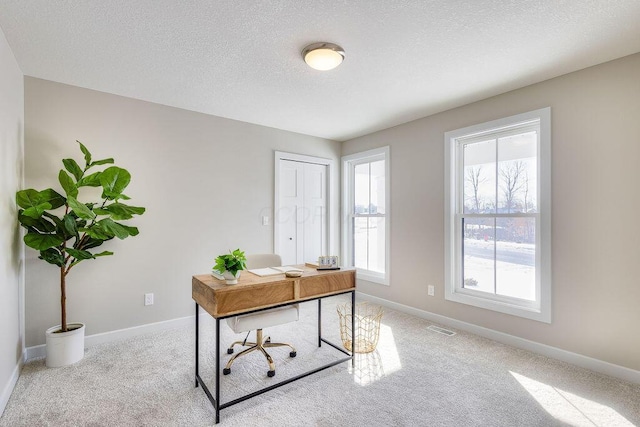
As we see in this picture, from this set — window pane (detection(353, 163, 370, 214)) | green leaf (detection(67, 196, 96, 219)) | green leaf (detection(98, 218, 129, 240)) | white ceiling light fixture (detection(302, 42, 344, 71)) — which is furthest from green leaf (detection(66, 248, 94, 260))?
window pane (detection(353, 163, 370, 214))

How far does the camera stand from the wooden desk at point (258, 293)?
76.6 inches

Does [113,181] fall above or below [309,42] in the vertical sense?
below

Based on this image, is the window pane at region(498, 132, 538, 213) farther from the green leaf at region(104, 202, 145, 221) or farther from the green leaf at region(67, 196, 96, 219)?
the green leaf at region(67, 196, 96, 219)

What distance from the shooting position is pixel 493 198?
3.34 meters

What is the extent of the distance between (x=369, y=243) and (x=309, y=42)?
3.14 m

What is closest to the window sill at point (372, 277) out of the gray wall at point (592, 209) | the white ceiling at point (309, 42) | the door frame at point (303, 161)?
the door frame at point (303, 161)

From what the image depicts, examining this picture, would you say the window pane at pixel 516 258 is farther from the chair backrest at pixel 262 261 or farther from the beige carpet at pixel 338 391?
the chair backrest at pixel 262 261

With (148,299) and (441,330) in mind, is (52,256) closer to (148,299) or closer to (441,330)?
(148,299)

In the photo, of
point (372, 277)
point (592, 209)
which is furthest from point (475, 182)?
point (372, 277)

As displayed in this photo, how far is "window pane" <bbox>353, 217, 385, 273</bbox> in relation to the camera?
459 cm

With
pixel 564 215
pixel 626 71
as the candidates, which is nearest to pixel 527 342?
pixel 564 215

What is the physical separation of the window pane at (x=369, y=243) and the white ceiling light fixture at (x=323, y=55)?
2.63 metres

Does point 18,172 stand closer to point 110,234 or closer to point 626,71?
point 110,234

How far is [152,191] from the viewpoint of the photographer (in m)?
3.41
